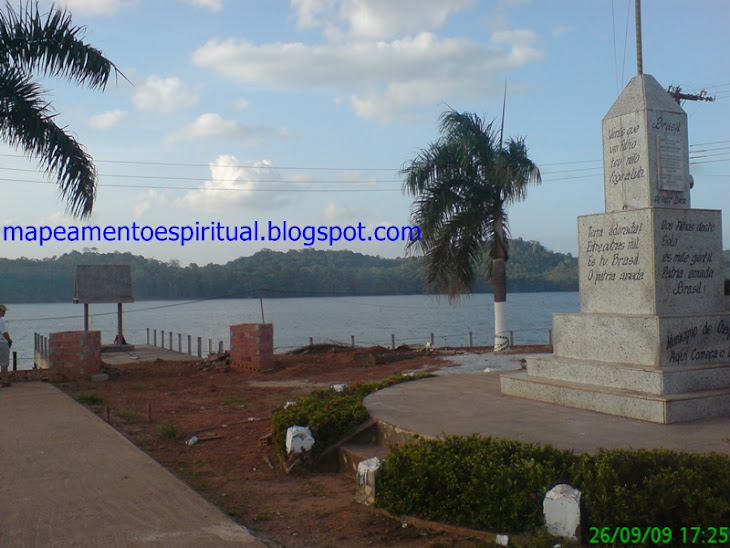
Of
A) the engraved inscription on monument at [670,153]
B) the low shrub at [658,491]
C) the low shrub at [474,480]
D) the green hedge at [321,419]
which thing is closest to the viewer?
the low shrub at [658,491]

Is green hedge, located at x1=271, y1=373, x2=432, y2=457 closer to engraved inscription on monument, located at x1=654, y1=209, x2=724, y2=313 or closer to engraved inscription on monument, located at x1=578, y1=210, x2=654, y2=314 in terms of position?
engraved inscription on monument, located at x1=578, y1=210, x2=654, y2=314

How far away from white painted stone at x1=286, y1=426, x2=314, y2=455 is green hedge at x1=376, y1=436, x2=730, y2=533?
4.56 ft

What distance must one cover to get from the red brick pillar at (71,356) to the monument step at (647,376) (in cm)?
1019

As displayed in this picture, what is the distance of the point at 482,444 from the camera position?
16.7 feet

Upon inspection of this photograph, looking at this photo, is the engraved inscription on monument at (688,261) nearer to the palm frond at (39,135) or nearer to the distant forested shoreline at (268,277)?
the palm frond at (39,135)

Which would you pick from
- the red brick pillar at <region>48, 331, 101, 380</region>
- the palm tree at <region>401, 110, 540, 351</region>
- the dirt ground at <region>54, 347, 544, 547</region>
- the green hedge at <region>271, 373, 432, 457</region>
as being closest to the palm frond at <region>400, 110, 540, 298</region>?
the palm tree at <region>401, 110, 540, 351</region>

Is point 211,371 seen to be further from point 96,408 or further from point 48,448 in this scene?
point 48,448

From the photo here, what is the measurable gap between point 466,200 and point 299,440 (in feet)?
44.2

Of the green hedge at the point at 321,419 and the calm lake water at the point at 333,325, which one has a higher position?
the green hedge at the point at 321,419

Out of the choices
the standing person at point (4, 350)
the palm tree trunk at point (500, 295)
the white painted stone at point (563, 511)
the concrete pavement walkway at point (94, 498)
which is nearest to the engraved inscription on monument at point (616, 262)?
the white painted stone at point (563, 511)

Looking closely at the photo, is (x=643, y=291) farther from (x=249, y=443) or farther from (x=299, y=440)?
(x=249, y=443)

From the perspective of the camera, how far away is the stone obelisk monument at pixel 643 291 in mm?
6711

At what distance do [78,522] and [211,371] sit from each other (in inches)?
452

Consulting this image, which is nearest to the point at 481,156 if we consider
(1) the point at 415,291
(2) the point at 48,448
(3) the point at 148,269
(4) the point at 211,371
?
(4) the point at 211,371
